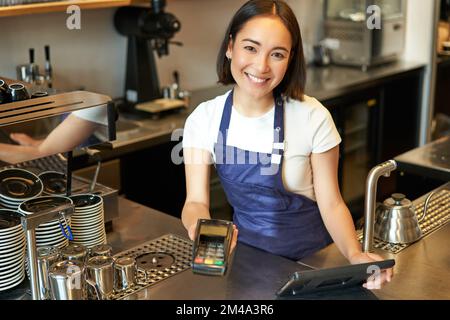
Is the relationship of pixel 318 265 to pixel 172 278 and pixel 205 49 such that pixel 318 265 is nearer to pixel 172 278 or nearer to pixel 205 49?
pixel 172 278

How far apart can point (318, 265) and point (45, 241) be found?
74 centimetres

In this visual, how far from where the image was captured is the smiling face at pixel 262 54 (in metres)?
1.79

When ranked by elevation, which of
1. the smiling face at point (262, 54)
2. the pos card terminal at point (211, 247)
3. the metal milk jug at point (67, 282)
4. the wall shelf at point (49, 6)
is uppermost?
the wall shelf at point (49, 6)

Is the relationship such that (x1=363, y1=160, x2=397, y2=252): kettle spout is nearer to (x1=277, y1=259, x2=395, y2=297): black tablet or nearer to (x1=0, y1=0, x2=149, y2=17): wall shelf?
(x1=277, y1=259, x2=395, y2=297): black tablet

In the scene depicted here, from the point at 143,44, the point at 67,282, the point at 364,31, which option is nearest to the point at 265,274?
the point at 67,282

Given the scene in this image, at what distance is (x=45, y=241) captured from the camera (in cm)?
176

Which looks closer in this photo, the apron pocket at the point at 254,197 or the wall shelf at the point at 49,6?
the apron pocket at the point at 254,197

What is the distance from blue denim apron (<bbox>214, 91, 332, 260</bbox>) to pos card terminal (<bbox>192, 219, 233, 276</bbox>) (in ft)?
1.37

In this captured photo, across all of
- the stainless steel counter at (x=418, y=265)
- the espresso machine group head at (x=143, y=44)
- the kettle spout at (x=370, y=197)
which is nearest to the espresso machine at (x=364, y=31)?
the espresso machine group head at (x=143, y=44)

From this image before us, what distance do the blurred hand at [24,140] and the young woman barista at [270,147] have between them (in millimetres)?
450

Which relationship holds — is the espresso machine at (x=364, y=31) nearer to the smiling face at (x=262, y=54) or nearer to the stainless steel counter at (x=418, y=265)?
the stainless steel counter at (x=418, y=265)

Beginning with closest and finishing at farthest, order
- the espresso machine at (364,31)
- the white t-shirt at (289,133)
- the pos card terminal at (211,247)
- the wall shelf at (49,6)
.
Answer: the pos card terminal at (211,247), the white t-shirt at (289,133), the wall shelf at (49,6), the espresso machine at (364,31)

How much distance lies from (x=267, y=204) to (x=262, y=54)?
0.46 metres

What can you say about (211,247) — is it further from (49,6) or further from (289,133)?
(49,6)
